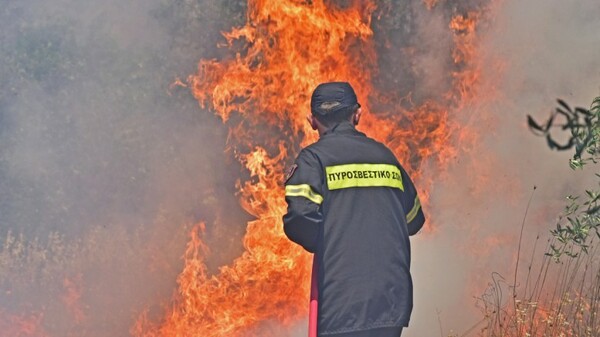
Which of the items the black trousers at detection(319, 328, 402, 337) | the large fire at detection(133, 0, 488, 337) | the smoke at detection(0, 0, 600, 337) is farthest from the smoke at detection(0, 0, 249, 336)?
the black trousers at detection(319, 328, 402, 337)

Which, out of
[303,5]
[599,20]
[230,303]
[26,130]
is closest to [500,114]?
[599,20]

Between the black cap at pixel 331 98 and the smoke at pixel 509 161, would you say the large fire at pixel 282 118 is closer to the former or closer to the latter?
the smoke at pixel 509 161

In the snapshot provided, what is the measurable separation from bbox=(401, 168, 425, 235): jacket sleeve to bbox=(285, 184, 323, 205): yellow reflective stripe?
21.9 inches

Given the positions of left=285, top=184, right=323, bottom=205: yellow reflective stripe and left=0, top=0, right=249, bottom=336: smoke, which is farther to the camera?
left=0, top=0, right=249, bottom=336: smoke

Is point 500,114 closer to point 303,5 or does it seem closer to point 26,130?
point 303,5

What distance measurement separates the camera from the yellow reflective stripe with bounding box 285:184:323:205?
4074mm

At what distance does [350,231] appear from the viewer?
4172 millimetres

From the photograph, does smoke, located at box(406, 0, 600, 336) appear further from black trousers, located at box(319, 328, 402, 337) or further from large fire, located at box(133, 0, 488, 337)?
black trousers, located at box(319, 328, 402, 337)

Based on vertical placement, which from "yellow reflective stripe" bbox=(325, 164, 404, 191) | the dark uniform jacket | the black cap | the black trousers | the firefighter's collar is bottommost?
the black trousers

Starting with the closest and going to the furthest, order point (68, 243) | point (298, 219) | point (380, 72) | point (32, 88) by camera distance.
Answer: point (298, 219), point (380, 72), point (68, 243), point (32, 88)

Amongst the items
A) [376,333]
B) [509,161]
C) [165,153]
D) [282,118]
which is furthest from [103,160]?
[376,333]

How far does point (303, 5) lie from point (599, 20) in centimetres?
275

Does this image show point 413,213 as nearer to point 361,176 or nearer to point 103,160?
point 361,176

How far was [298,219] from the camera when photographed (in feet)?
13.3
